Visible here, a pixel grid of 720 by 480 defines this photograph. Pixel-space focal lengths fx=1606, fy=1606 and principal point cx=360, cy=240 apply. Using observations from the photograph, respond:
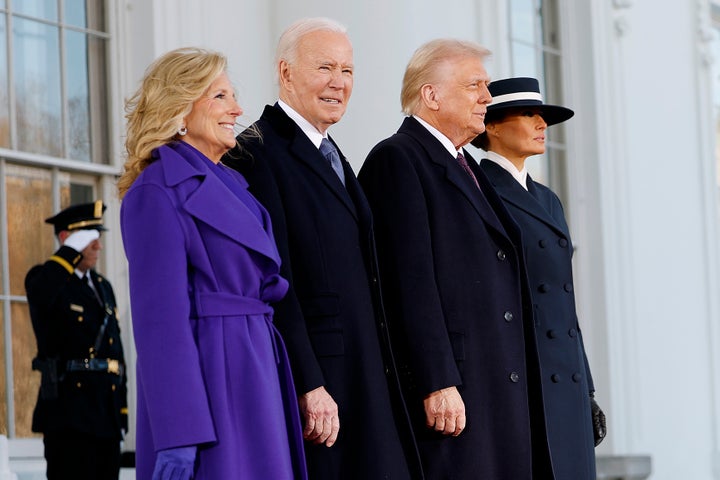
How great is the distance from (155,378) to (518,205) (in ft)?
6.65

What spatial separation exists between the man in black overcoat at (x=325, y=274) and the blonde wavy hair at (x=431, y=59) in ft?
1.81

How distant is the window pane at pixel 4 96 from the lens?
23.6 feet

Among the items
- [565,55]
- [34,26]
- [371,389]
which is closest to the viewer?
[371,389]

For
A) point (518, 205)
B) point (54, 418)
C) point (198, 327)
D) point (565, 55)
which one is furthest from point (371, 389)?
point (565, 55)

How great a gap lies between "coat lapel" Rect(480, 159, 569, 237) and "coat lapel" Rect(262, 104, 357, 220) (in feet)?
3.58

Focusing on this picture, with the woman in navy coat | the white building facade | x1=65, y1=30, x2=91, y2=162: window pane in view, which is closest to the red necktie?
the woman in navy coat

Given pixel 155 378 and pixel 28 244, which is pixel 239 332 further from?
pixel 28 244

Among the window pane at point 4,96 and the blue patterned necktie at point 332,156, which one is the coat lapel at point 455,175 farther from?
the window pane at point 4,96

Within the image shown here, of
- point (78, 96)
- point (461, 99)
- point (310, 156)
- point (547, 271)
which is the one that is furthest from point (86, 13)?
point (310, 156)

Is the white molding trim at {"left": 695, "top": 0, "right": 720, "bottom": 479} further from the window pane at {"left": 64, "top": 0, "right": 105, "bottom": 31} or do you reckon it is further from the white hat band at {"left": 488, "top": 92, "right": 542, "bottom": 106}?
the white hat band at {"left": 488, "top": 92, "right": 542, "bottom": 106}

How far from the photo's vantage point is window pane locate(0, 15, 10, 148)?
718cm

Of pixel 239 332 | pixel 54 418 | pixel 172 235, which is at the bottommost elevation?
pixel 54 418

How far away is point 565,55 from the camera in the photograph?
1110 cm

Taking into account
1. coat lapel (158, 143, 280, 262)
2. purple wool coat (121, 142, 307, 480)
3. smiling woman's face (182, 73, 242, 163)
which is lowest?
purple wool coat (121, 142, 307, 480)
